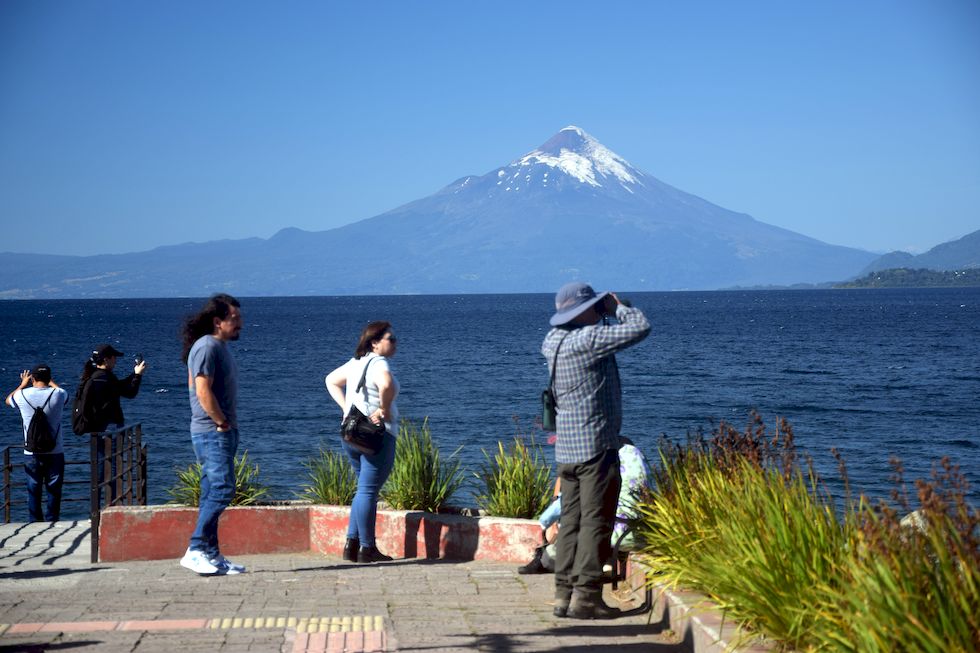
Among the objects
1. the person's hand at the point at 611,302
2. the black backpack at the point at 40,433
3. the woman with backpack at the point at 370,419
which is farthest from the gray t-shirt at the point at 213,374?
the black backpack at the point at 40,433

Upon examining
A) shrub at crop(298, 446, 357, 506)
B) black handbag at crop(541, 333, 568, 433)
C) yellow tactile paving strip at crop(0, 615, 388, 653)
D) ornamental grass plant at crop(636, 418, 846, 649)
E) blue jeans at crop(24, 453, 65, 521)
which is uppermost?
black handbag at crop(541, 333, 568, 433)

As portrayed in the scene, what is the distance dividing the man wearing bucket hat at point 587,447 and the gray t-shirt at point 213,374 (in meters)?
2.27

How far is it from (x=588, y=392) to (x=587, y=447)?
10.9 inches

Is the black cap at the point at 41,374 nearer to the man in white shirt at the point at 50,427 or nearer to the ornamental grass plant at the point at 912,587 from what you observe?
the man in white shirt at the point at 50,427

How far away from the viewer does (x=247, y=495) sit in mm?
8922

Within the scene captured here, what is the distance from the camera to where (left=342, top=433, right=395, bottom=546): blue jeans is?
7.97 m

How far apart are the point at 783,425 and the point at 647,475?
4.04ft

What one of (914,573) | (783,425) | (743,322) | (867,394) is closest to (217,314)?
(783,425)

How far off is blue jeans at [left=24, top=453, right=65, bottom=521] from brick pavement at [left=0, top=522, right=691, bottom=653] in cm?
386

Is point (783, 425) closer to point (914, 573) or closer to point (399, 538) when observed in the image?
point (914, 573)

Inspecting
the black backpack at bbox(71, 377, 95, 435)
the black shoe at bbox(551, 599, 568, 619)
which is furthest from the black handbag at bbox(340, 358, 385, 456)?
the black backpack at bbox(71, 377, 95, 435)

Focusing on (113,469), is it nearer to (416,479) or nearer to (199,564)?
(199,564)

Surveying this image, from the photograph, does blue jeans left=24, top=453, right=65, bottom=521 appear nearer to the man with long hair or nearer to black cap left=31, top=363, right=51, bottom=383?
→ black cap left=31, top=363, right=51, bottom=383

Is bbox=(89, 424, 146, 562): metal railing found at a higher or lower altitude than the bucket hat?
lower
